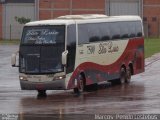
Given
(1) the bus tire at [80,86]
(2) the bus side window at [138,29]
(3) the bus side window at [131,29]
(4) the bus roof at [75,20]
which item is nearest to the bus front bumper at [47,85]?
(1) the bus tire at [80,86]

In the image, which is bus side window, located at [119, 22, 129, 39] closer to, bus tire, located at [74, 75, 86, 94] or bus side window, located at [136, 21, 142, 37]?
bus side window, located at [136, 21, 142, 37]

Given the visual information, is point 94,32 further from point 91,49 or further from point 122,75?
point 122,75

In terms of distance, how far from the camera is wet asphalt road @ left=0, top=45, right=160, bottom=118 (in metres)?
20.3

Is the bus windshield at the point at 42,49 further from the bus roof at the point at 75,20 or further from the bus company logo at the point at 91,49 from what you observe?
the bus company logo at the point at 91,49

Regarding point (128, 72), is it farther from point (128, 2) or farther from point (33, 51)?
point (128, 2)

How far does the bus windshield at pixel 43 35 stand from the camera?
2594 centimetres

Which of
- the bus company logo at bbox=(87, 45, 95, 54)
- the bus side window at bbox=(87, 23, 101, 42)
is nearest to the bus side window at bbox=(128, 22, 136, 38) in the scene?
the bus side window at bbox=(87, 23, 101, 42)

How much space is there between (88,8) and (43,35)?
54989 millimetres

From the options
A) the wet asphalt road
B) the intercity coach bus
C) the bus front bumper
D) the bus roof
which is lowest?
the wet asphalt road

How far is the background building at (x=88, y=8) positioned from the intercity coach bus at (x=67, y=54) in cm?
5034

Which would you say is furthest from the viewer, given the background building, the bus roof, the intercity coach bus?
the background building

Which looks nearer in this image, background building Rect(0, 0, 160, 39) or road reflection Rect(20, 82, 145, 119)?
road reflection Rect(20, 82, 145, 119)

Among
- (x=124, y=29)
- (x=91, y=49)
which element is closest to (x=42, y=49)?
(x=91, y=49)

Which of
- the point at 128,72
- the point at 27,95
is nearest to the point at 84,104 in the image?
the point at 27,95
